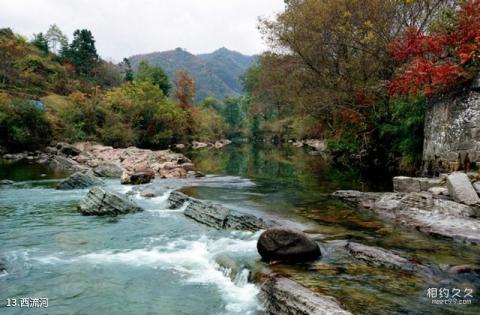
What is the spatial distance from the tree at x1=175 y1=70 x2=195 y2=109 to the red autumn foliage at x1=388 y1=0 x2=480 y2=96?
153 ft

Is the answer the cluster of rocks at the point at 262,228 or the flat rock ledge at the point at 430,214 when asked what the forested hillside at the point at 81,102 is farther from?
the flat rock ledge at the point at 430,214

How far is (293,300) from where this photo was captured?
5.83m

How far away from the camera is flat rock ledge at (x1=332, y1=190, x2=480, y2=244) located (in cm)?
916

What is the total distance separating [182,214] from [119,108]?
116ft

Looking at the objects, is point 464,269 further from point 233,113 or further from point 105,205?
point 233,113

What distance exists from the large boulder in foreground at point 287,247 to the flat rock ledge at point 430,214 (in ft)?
11.9

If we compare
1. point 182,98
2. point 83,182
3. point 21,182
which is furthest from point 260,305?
point 182,98

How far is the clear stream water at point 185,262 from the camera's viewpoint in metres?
6.43

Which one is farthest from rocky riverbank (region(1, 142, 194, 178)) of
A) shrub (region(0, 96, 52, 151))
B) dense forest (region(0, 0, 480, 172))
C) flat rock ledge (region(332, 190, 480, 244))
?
flat rock ledge (region(332, 190, 480, 244))

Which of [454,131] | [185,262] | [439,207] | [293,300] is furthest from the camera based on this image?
[454,131]

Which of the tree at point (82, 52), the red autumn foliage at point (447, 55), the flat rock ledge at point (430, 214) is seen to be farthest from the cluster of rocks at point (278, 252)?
the tree at point (82, 52)

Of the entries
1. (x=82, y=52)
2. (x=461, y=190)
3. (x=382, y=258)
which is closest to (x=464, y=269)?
(x=382, y=258)

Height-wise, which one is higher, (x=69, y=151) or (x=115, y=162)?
(x=69, y=151)

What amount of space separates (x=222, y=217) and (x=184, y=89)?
5199cm
